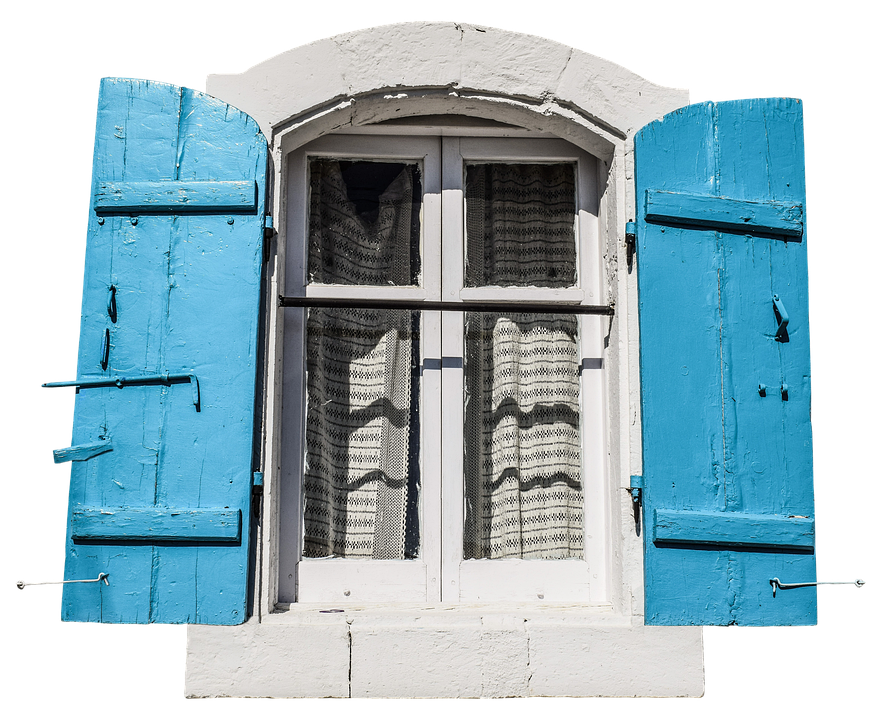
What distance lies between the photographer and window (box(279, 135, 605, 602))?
10.0 ft

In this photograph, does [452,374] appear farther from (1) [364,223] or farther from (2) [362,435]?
(1) [364,223]

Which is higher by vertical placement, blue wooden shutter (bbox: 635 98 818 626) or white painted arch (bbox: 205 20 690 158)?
white painted arch (bbox: 205 20 690 158)

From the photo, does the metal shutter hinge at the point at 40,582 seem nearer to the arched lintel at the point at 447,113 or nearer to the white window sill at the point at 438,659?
the white window sill at the point at 438,659

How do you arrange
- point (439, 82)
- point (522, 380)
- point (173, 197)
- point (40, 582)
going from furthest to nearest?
point (522, 380) < point (439, 82) < point (173, 197) < point (40, 582)

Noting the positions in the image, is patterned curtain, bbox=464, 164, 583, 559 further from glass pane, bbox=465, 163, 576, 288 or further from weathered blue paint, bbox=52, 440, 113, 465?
weathered blue paint, bbox=52, 440, 113, 465

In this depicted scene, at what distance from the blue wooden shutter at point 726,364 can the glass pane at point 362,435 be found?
2.50 ft

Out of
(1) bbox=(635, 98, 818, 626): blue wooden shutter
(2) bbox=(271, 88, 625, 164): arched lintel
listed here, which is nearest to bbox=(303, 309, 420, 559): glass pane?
(2) bbox=(271, 88, 625, 164): arched lintel

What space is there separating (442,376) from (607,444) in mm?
572

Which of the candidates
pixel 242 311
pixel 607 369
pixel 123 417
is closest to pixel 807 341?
pixel 607 369

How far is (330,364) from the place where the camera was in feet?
10.4

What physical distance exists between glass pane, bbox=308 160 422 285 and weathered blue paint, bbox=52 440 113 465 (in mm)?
858

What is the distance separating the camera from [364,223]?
3268 mm

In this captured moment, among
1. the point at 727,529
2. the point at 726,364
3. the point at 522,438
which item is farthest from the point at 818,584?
the point at 522,438

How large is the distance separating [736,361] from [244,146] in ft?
5.28
